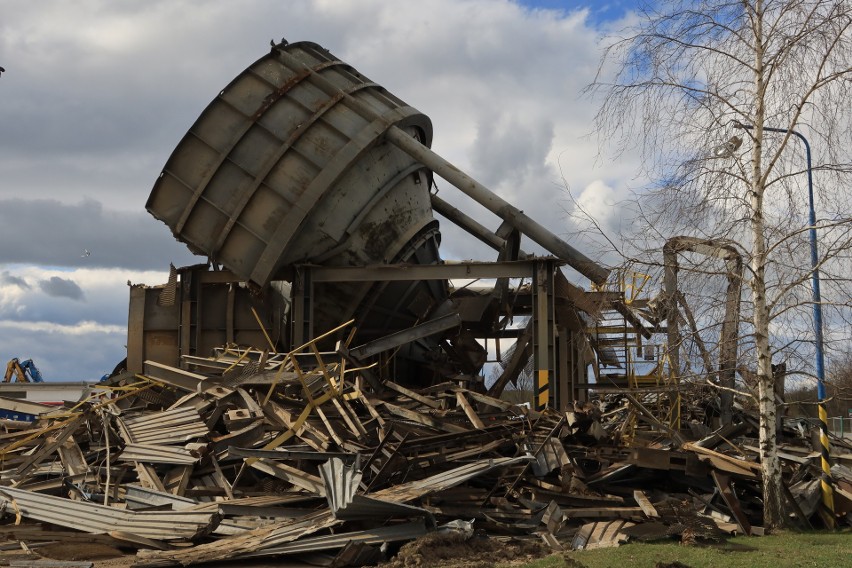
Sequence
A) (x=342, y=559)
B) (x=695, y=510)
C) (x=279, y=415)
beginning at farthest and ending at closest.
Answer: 1. (x=279, y=415)
2. (x=695, y=510)
3. (x=342, y=559)

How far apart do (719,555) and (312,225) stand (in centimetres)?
1143

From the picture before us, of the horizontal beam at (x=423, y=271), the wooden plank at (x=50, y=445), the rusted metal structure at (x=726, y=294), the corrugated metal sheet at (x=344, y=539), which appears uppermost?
the horizontal beam at (x=423, y=271)

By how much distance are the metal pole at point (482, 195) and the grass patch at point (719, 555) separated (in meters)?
9.18

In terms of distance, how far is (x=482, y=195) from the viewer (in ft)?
61.8

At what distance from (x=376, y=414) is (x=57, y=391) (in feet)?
57.4

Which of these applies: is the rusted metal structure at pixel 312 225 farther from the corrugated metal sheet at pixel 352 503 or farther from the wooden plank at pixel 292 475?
the corrugated metal sheet at pixel 352 503

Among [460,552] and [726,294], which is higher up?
[726,294]

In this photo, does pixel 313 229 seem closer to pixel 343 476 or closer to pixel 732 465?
pixel 343 476

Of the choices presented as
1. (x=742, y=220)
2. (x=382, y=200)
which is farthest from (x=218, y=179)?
(x=742, y=220)

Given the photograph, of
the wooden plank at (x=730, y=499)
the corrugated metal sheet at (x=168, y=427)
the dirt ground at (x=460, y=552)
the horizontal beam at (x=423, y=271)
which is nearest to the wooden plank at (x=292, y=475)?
the corrugated metal sheet at (x=168, y=427)

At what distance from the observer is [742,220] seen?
34.2 feet

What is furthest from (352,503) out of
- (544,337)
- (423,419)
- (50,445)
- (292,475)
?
(544,337)

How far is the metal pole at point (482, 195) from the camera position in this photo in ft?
60.3

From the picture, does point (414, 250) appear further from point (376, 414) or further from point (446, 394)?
point (376, 414)
